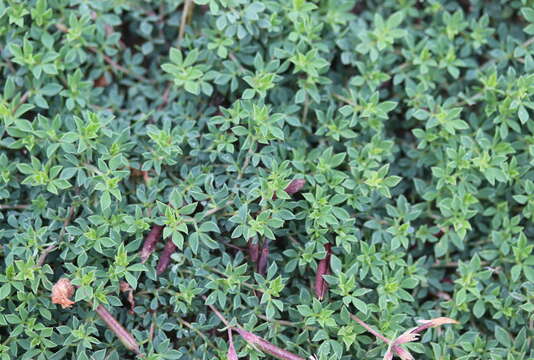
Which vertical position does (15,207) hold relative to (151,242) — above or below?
above

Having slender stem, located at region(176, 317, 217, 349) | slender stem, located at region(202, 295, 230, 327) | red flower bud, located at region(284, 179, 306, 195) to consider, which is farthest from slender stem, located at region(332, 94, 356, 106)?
slender stem, located at region(176, 317, 217, 349)

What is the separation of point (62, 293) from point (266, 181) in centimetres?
91

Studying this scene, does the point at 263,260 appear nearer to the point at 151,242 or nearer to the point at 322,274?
the point at 322,274

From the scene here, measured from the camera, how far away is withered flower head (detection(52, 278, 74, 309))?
8.27 feet

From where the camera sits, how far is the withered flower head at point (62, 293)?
8.27ft

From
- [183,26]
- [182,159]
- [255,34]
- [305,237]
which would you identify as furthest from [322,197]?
[183,26]

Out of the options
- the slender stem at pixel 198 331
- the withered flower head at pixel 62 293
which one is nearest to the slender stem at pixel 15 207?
the withered flower head at pixel 62 293

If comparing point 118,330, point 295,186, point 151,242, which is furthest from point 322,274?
point 118,330

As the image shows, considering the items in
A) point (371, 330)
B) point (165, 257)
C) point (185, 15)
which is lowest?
point (371, 330)

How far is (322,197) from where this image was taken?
2.69 meters

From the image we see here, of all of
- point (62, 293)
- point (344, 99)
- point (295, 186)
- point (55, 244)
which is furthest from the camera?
point (344, 99)

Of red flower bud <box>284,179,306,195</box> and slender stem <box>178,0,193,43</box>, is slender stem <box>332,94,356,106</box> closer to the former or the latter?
red flower bud <box>284,179,306,195</box>

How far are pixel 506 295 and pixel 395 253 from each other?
1.69ft

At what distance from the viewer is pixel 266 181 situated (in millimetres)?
2656
